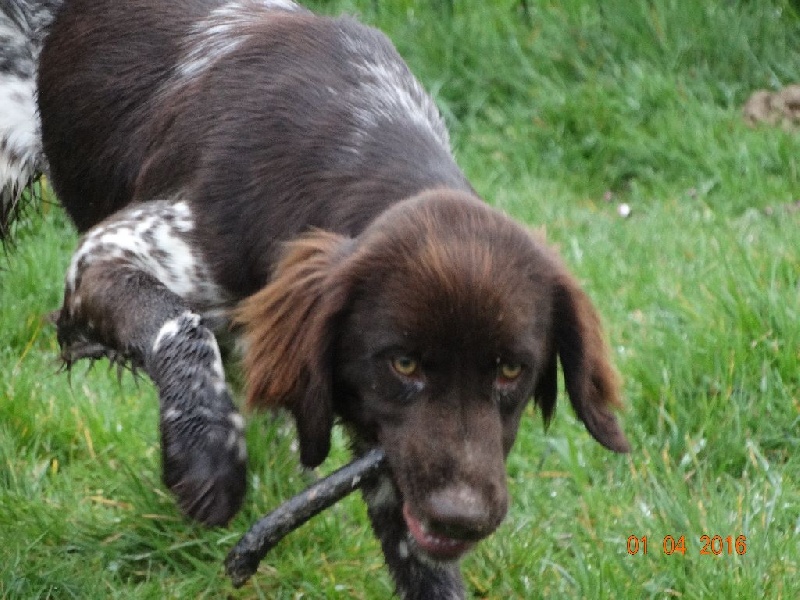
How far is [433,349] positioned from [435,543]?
0.43 m

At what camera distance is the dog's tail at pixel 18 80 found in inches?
184

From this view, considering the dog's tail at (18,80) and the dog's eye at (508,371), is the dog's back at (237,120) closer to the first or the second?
the dog's tail at (18,80)

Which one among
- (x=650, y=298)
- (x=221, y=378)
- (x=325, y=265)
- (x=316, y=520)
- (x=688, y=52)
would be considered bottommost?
(x=688, y=52)

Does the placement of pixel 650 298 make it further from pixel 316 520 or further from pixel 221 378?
pixel 221 378

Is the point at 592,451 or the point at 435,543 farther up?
the point at 435,543

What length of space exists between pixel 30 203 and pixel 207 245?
1481mm

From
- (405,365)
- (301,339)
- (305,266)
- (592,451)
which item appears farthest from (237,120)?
(592,451)

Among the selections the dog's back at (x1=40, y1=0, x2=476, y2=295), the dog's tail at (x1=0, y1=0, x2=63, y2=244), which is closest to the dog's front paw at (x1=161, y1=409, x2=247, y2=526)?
the dog's back at (x1=40, y1=0, x2=476, y2=295)

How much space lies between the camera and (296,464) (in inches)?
160

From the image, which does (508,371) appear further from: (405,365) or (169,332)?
(169,332)

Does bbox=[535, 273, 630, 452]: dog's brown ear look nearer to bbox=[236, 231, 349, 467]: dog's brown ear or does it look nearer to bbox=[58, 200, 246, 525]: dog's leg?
bbox=[236, 231, 349, 467]: dog's brown ear

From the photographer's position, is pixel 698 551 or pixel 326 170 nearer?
pixel 698 551

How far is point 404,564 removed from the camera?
143 inches

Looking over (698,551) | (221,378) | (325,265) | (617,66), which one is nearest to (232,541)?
(221,378)
